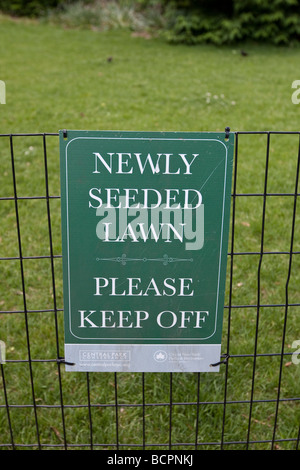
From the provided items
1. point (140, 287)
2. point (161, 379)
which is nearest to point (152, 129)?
point (161, 379)

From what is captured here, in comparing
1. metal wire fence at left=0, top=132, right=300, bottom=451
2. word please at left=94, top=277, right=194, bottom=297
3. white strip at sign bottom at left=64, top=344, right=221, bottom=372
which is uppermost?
word please at left=94, top=277, right=194, bottom=297

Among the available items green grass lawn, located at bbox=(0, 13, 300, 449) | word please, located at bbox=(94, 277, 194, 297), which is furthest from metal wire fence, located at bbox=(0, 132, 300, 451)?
word please, located at bbox=(94, 277, 194, 297)

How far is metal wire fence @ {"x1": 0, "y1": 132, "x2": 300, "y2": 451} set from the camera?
2.16 meters

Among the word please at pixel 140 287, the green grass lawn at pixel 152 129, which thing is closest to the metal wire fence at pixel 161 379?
the green grass lawn at pixel 152 129

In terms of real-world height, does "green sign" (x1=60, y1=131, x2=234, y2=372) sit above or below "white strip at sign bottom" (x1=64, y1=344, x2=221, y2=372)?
above

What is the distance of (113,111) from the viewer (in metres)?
6.94

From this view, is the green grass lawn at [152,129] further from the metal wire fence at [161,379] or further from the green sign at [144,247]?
the green sign at [144,247]

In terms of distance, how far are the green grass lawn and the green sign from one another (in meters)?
0.27

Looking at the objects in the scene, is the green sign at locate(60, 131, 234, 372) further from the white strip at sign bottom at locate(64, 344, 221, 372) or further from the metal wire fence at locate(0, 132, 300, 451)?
the metal wire fence at locate(0, 132, 300, 451)

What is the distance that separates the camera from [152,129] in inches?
244

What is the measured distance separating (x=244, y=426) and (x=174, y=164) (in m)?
1.38

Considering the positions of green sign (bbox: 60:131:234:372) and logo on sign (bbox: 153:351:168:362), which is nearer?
green sign (bbox: 60:131:234:372)
